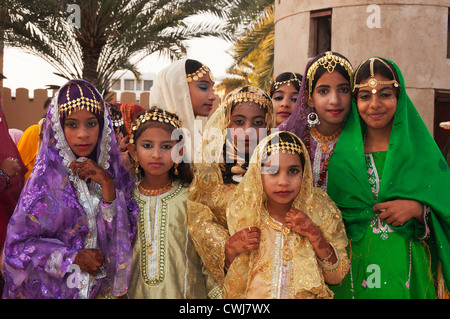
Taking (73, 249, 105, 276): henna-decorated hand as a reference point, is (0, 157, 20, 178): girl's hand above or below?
above

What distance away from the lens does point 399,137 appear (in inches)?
133

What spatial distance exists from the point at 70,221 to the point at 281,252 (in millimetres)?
1303

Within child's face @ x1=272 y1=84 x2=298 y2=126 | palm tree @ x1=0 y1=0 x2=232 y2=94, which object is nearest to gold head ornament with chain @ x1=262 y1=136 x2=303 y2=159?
child's face @ x1=272 y1=84 x2=298 y2=126

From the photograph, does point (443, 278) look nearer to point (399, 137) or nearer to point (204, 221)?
point (399, 137)

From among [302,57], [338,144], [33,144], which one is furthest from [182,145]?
[302,57]

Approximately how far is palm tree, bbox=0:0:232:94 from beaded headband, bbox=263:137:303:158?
7.61 m

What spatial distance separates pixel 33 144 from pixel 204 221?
111 inches

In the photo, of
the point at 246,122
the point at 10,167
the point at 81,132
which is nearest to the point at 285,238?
the point at 246,122

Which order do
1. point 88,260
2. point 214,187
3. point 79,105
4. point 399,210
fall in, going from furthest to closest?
point 214,187 < point 79,105 < point 399,210 < point 88,260

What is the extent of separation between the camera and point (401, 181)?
10.9 feet

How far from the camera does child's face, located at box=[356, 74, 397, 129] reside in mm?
3404

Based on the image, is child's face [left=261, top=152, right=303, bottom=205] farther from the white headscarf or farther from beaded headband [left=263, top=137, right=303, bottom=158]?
the white headscarf

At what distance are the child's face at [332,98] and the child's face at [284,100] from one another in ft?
3.67

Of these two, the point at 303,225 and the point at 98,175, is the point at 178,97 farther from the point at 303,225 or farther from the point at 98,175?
the point at 303,225
